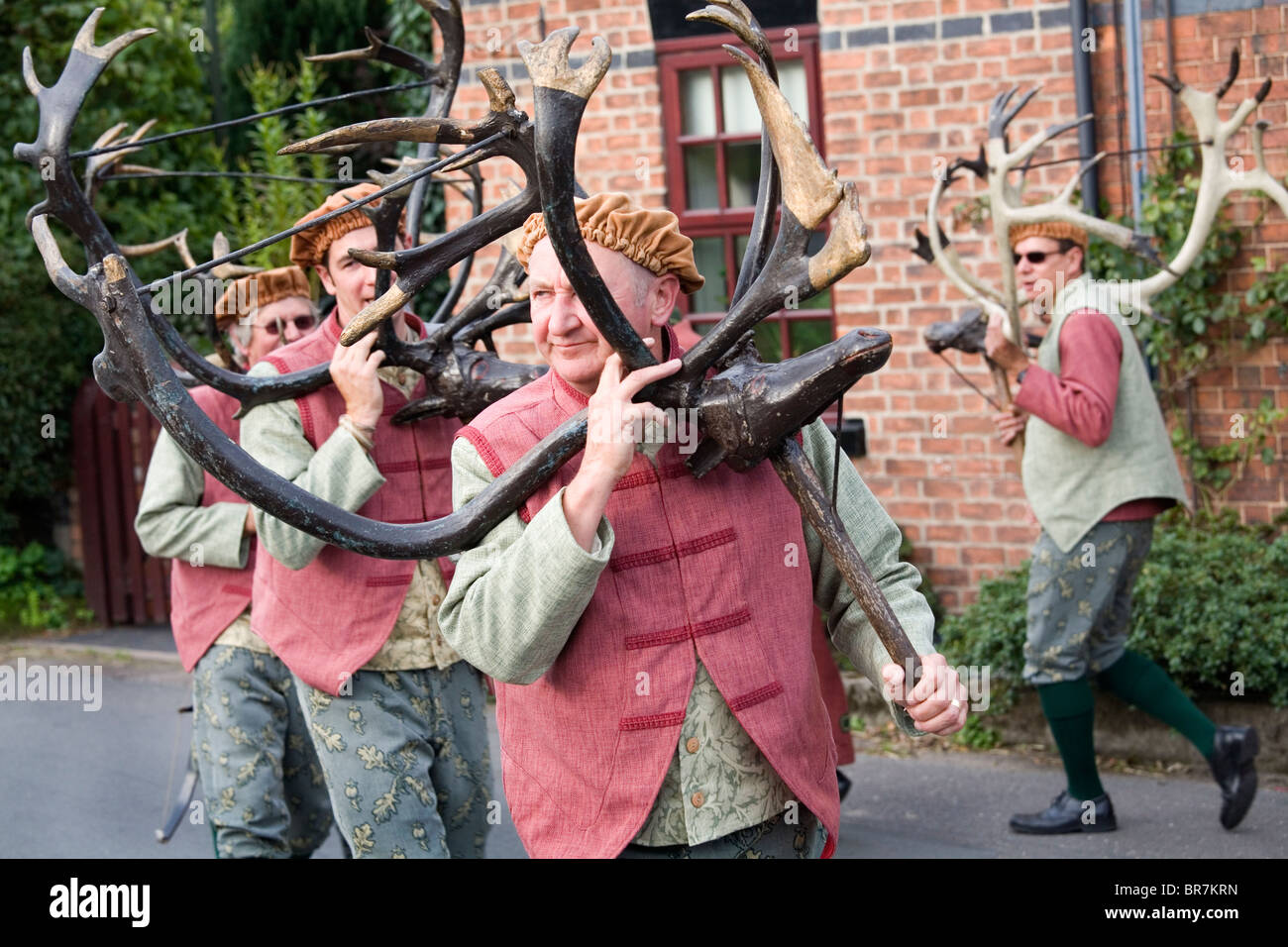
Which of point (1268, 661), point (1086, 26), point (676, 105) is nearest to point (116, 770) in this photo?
point (676, 105)

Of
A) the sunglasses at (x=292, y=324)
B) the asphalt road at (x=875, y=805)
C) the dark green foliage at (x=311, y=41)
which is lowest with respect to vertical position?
the asphalt road at (x=875, y=805)

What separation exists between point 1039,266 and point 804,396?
3438 mm

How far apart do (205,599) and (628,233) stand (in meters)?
2.62

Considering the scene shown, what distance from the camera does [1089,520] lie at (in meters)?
5.50

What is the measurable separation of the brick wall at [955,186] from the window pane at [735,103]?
0.58 meters

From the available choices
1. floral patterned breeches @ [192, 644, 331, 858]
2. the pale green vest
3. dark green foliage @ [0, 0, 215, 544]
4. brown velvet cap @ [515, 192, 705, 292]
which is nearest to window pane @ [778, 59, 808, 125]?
the pale green vest

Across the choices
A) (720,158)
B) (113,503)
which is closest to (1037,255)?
(720,158)

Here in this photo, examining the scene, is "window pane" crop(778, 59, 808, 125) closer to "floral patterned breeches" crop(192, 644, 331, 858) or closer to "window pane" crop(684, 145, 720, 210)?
"window pane" crop(684, 145, 720, 210)

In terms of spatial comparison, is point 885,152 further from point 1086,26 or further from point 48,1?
point 48,1

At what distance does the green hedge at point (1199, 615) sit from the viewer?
6117 millimetres

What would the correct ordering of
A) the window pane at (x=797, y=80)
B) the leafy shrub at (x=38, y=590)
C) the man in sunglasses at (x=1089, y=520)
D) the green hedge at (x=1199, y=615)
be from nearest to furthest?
the man in sunglasses at (x=1089, y=520), the green hedge at (x=1199, y=615), the window pane at (x=797, y=80), the leafy shrub at (x=38, y=590)

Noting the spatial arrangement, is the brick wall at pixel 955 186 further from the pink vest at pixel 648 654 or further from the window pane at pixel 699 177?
the pink vest at pixel 648 654

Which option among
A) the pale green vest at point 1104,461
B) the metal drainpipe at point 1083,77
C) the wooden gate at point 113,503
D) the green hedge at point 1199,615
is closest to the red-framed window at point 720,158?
the metal drainpipe at point 1083,77

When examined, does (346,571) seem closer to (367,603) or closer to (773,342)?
(367,603)
